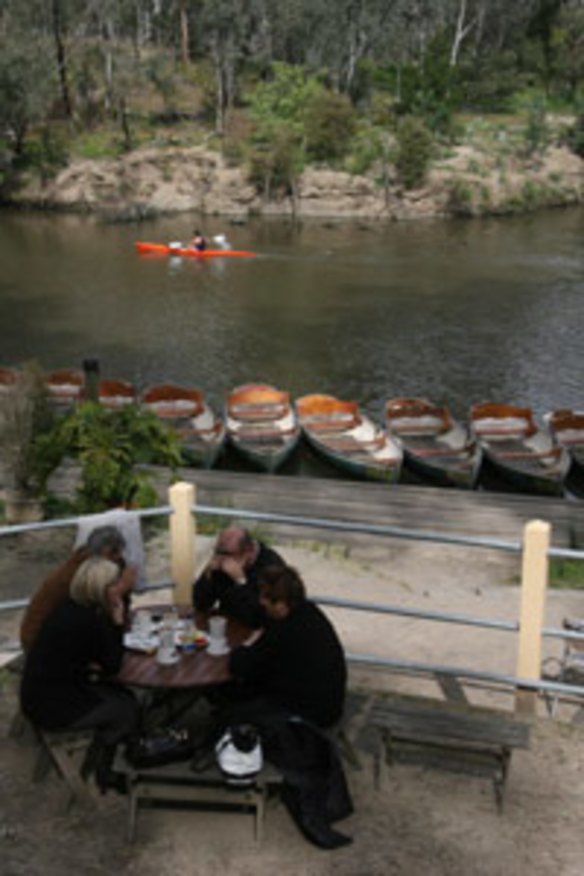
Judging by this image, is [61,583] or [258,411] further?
[258,411]

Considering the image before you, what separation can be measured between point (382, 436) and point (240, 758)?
1490 centimetres

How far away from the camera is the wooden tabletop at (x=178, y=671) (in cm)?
596

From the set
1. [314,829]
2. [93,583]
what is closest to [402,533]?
[314,829]

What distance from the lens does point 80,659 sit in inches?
225

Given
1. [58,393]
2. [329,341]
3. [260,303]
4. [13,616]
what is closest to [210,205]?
[260,303]

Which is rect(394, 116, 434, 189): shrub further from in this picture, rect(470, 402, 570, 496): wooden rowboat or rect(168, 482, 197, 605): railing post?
rect(168, 482, 197, 605): railing post

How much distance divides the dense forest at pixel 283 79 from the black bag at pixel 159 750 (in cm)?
5483

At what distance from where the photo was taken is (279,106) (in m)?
65.1

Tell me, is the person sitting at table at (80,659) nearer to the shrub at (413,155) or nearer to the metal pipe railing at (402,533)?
the metal pipe railing at (402,533)

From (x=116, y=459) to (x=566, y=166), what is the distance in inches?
2311

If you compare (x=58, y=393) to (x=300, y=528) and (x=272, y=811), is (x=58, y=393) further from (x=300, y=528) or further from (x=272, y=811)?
(x=272, y=811)

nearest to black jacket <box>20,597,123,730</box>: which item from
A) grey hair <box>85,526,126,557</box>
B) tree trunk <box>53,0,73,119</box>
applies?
grey hair <box>85,526,126,557</box>

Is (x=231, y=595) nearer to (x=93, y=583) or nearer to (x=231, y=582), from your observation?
(x=231, y=582)

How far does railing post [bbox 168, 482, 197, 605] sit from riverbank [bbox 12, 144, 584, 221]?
51.0 meters
